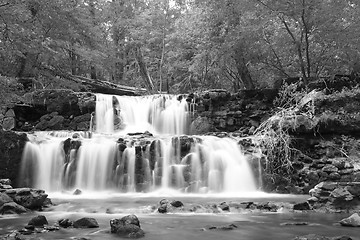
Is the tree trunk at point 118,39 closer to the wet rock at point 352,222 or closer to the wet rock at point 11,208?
the wet rock at point 11,208

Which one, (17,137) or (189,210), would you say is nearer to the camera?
(189,210)

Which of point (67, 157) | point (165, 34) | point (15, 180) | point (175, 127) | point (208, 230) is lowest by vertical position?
point (208, 230)

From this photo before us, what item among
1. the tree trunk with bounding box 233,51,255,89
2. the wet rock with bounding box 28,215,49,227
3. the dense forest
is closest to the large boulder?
the dense forest

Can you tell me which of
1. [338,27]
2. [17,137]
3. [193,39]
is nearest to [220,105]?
[193,39]

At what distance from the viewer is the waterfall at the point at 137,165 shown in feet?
39.9

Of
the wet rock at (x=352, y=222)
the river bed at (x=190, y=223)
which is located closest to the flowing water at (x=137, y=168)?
the river bed at (x=190, y=223)

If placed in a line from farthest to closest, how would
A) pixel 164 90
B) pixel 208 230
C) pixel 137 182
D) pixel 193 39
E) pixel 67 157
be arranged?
1. pixel 164 90
2. pixel 193 39
3. pixel 67 157
4. pixel 137 182
5. pixel 208 230

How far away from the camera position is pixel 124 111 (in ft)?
62.5

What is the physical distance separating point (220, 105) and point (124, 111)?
528 cm

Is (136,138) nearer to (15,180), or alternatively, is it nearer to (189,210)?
(15,180)

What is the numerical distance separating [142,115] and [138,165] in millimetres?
6876

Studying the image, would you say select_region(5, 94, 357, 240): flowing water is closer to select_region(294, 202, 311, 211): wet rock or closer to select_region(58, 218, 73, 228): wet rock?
select_region(294, 202, 311, 211): wet rock

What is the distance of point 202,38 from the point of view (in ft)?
63.2

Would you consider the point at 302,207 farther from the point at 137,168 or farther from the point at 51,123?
the point at 51,123
